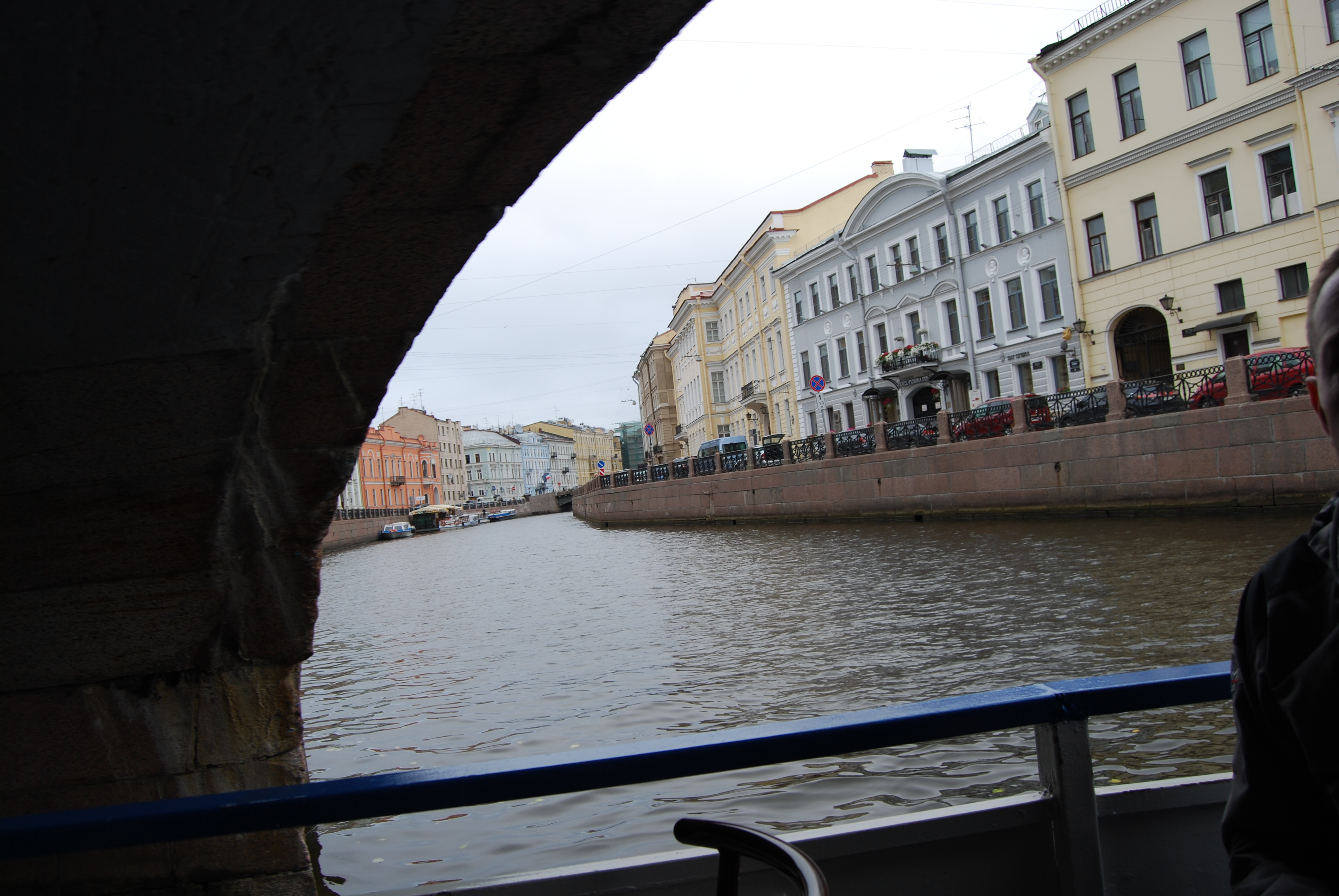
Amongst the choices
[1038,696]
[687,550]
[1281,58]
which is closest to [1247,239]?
[1281,58]

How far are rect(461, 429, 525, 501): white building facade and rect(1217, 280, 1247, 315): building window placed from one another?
104840 millimetres

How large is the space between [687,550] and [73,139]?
18945 millimetres

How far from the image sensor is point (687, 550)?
20.1 meters

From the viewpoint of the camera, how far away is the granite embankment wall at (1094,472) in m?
13.6

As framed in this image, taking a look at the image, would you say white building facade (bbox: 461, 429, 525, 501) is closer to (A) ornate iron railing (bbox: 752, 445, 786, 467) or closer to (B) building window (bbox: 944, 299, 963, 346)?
(A) ornate iron railing (bbox: 752, 445, 786, 467)

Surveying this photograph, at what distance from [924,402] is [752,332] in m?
14.5

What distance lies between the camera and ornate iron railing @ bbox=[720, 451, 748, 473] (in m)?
28.9

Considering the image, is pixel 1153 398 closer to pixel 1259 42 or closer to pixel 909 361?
pixel 1259 42

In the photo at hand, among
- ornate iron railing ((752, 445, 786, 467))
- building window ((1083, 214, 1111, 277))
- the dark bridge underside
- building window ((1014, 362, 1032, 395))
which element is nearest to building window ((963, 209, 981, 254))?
building window ((1014, 362, 1032, 395))

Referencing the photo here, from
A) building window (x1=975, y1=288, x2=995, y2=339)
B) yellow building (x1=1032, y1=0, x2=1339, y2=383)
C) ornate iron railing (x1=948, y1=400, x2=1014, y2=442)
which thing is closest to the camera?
yellow building (x1=1032, y1=0, x2=1339, y2=383)

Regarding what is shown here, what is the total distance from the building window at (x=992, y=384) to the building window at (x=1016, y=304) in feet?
4.94

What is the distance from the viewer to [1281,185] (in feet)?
62.3

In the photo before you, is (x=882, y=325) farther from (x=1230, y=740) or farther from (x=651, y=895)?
(x=651, y=895)

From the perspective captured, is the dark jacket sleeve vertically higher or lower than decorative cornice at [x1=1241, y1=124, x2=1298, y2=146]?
lower
